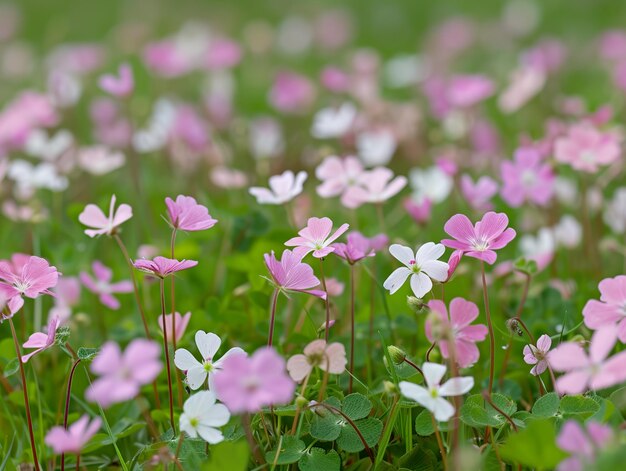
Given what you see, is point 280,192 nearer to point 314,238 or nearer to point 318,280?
point 314,238

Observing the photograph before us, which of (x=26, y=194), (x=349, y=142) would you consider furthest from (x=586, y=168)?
(x=26, y=194)

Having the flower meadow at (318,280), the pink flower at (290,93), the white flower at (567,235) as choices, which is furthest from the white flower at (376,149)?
the pink flower at (290,93)

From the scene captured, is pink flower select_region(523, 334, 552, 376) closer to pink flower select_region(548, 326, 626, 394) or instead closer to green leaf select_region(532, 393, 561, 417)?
green leaf select_region(532, 393, 561, 417)

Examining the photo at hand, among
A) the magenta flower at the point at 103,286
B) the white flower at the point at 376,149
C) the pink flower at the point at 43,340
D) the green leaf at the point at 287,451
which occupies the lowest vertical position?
the white flower at the point at 376,149

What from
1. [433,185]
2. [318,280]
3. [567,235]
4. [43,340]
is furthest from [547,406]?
[433,185]

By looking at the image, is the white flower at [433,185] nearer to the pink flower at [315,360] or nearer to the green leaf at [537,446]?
the pink flower at [315,360]

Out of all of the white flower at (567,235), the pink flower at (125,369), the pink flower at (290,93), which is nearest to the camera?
the pink flower at (125,369)

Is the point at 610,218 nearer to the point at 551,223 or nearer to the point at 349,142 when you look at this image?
the point at 551,223
